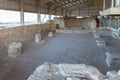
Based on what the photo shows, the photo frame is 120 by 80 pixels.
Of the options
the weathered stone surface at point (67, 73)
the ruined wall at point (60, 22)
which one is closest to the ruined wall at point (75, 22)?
the ruined wall at point (60, 22)

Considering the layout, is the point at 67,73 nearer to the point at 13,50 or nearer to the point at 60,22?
the point at 13,50

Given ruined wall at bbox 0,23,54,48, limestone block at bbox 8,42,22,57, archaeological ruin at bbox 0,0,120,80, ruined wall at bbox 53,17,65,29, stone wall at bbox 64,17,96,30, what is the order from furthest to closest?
stone wall at bbox 64,17,96,30, ruined wall at bbox 53,17,65,29, ruined wall at bbox 0,23,54,48, limestone block at bbox 8,42,22,57, archaeological ruin at bbox 0,0,120,80

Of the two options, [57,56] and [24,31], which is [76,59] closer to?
[57,56]

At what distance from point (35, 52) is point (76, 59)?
4.01 m

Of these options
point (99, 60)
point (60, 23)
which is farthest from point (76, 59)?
point (60, 23)

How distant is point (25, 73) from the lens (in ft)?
33.7

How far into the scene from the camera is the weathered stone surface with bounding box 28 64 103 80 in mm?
4828

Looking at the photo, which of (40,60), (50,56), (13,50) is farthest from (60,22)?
(40,60)

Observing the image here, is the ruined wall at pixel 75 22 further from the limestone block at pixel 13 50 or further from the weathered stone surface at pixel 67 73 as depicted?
the weathered stone surface at pixel 67 73

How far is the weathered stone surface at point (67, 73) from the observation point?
483cm

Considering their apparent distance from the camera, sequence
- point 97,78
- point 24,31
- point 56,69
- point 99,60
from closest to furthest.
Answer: point 97,78
point 56,69
point 99,60
point 24,31

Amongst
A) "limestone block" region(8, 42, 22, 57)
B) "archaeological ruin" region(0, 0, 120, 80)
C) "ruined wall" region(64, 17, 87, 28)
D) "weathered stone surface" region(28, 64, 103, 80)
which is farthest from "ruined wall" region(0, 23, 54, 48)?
"ruined wall" region(64, 17, 87, 28)

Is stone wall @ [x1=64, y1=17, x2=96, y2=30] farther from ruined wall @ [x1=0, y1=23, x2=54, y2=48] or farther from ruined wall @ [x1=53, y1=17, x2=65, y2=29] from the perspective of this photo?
ruined wall @ [x1=0, y1=23, x2=54, y2=48]

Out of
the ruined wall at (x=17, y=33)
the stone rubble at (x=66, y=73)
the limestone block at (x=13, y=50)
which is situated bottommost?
the limestone block at (x=13, y=50)
